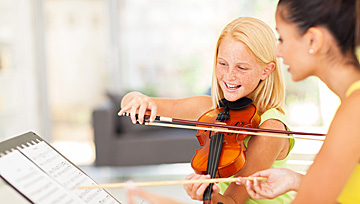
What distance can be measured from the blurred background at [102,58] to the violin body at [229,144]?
131 inches

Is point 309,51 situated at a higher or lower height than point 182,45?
higher

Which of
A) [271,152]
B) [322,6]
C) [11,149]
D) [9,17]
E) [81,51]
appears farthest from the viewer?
[81,51]

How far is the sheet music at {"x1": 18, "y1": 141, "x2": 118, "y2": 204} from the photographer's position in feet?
3.38

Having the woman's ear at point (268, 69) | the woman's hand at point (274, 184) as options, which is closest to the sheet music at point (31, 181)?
the woman's hand at point (274, 184)

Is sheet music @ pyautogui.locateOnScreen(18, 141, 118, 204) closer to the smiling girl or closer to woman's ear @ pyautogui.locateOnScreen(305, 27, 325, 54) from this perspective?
the smiling girl

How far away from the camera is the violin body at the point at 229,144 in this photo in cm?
112

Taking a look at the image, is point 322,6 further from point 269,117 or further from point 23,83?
point 23,83

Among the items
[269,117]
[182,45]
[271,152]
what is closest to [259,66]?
[269,117]

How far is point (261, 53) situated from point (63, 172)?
661 mm

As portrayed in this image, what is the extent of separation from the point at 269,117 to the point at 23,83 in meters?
3.83

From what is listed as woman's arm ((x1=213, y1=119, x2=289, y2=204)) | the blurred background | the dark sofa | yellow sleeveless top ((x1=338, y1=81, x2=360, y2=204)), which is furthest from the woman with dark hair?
the blurred background

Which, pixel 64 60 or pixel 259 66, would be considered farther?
pixel 64 60

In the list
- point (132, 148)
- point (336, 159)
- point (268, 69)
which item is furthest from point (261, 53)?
point (132, 148)

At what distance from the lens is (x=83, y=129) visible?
482 centimetres
